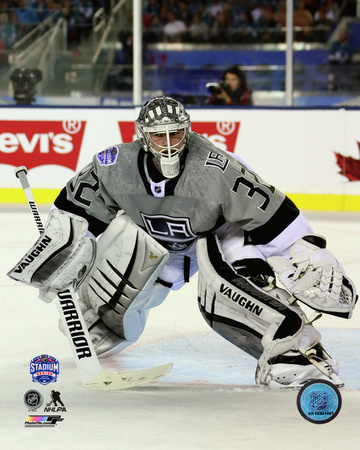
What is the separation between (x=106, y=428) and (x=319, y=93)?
5.28 m

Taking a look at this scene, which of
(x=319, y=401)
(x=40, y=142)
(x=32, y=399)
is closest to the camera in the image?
(x=319, y=401)

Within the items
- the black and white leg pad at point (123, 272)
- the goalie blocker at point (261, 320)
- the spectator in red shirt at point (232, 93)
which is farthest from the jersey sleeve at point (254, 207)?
the spectator in red shirt at point (232, 93)

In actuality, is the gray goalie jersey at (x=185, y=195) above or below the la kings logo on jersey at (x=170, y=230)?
above

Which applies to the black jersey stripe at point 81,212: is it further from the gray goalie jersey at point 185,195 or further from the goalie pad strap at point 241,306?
the goalie pad strap at point 241,306

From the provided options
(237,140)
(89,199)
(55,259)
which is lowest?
(237,140)

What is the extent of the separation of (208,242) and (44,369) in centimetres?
65

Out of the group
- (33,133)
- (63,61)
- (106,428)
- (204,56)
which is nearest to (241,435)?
(106,428)

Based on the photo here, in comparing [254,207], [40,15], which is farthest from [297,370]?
[40,15]

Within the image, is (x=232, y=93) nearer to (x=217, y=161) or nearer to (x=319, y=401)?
(x=217, y=161)

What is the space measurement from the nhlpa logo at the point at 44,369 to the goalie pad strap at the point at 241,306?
51 cm

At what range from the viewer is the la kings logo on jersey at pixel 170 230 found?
297 centimetres

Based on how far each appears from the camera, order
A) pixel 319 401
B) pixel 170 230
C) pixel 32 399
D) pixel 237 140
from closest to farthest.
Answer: pixel 319 401 → pixel 32 399 → pixel 170 230 → pixel 237 140

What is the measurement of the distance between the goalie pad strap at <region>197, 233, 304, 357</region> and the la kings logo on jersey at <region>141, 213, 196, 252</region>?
6 cm

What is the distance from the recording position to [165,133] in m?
2.91
